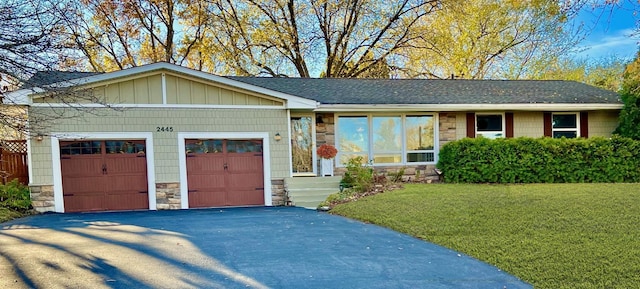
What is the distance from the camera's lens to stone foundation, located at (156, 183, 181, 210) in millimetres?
9734

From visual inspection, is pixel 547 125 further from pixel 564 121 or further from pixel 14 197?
pixel 14 197

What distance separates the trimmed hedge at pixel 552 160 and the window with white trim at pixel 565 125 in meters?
1.33

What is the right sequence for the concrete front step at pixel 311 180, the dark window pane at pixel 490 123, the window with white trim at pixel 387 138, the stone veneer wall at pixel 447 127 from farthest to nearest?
the dark window pane at pixel 490 123 → the stone veneer wall at pixel 447 127 → the window with white trim at pixel 387 138 → the concrete front step at pixel 311 180

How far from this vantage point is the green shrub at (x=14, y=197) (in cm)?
873

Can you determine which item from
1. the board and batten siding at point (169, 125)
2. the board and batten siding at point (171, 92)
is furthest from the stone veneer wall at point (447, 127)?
the board and batten siding at point (171, 92)

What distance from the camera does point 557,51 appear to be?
21438 mm

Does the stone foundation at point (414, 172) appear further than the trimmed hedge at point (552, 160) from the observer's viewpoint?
Yes

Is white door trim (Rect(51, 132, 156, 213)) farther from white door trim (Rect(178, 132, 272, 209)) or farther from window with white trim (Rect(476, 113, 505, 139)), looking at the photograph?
window with white trim (Rect(476, 113, 505, 139))

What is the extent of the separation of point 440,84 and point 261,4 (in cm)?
1156

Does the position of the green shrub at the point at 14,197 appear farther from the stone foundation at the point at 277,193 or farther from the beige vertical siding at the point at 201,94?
the stone foundation at the point at 277,193

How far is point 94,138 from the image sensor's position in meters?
9.35

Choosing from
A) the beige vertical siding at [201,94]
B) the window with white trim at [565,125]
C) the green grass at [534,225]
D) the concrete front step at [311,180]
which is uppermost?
the beige vertical siding at [201,94]

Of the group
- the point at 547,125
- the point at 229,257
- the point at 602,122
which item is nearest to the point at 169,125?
the point at 229,257

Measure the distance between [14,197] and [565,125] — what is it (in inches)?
642
